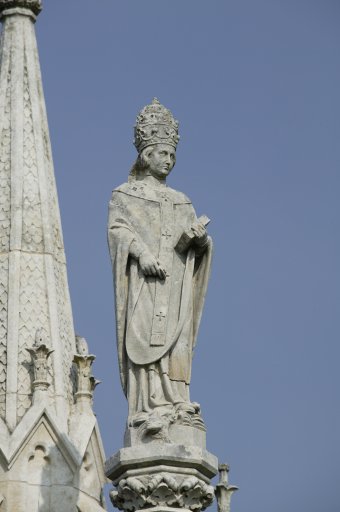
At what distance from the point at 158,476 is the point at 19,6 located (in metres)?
24.9

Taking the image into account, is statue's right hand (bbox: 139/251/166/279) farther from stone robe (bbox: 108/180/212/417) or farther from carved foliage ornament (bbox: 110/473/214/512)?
carved foliage ornament (bbox: 110/473/214/512)

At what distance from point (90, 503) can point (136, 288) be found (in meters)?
15.9

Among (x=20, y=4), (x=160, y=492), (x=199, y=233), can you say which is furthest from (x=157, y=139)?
(x=20, y=4)

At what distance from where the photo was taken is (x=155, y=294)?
971 inches

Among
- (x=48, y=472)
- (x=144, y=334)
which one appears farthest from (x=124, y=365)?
(x=48, y=472)

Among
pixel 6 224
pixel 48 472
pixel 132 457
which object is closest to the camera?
pixel 132 457

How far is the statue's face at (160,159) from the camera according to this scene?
25.5 meters

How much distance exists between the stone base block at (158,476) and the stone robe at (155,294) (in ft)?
2.17

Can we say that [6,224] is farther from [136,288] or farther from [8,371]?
[136,288]

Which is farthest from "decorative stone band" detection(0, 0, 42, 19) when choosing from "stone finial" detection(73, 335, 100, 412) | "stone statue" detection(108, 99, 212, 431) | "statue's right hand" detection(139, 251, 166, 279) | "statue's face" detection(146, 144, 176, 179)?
"statue's right hand" detection(139, 251, 166, 279)

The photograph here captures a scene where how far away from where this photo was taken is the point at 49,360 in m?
42.0

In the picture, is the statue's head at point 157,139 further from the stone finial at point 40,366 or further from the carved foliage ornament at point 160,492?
the stone finial at point 40,366

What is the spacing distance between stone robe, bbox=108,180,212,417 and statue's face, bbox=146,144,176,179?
199mm

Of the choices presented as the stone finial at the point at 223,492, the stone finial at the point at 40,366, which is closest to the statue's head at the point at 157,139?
the stone finial at the point at 223,492
